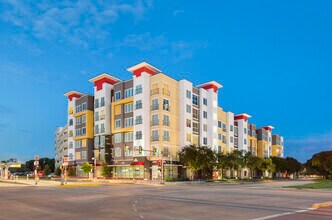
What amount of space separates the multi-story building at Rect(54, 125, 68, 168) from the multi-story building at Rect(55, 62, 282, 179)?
4733cm

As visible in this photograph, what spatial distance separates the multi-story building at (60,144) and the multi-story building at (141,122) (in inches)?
1863

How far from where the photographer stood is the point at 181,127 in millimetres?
80125

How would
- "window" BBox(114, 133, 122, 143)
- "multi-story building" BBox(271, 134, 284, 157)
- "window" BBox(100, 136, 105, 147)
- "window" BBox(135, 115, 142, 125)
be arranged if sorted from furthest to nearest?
"multi-story building" BBox(271, 134, 284, 157), "window" BBox(100, 136, 105, 147), "window" BBox(114, 133, 122, 143), "window" BBox(135, 115, 142, 125)

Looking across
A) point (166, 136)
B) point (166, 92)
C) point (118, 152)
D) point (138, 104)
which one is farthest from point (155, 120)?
point (118, 152)

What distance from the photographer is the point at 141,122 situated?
247 ft

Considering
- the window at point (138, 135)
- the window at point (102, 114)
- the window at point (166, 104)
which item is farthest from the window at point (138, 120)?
the window at point (102, 114)

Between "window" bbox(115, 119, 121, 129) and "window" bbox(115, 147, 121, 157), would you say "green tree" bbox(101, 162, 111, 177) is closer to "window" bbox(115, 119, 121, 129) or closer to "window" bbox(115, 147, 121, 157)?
"window" bbox(115, 147, 121, 157)

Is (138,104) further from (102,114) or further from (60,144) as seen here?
(60,144)

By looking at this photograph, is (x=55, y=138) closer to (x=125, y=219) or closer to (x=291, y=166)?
(x=291, y=166)

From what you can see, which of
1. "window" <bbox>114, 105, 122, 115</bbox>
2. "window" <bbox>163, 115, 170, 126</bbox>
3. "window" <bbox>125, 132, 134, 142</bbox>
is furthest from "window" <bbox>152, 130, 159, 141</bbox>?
"window" <bbox>114, 105, 122, 115</bbox>

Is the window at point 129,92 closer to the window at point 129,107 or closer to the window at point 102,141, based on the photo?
the window at point 129,107

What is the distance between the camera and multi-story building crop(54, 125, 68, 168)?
474 feet

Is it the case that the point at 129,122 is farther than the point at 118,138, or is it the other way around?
the point at 118,138

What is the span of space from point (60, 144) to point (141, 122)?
93630mm
